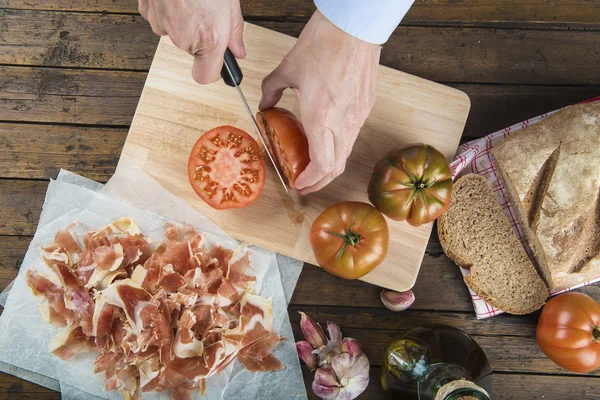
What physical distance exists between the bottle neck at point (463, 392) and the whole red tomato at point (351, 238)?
0.45 metres

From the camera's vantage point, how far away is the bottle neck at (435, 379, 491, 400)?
1428 millimetres

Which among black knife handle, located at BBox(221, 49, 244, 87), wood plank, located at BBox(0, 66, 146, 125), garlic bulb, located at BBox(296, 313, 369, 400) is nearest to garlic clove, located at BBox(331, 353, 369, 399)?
garlic bulb, located at BBox(296, 313, 369, 400)

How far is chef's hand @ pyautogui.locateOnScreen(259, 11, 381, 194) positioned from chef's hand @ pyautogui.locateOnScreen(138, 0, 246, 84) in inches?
8.0

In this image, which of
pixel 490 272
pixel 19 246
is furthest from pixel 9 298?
pixel 490 272

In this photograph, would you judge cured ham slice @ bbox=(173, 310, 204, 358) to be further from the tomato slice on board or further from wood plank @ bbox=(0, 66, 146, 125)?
wood plank @ bbox=(0, 66, 146, 125)

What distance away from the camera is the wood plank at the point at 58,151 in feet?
6.74

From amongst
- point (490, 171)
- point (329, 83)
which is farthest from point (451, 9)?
point (329, 83)

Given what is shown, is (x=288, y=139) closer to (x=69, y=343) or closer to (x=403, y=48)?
(x=403, y=48)

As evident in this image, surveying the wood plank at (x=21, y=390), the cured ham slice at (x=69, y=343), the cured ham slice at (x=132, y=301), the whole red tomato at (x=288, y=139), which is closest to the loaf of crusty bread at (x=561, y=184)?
the whole red tomato at (x=288, y=139)

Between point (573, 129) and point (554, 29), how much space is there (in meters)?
0.53

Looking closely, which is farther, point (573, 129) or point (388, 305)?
point (388, 305)

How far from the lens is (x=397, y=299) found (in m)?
1.93

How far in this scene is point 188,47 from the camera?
1.42 metres

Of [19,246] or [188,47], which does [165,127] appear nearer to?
[188,47]
